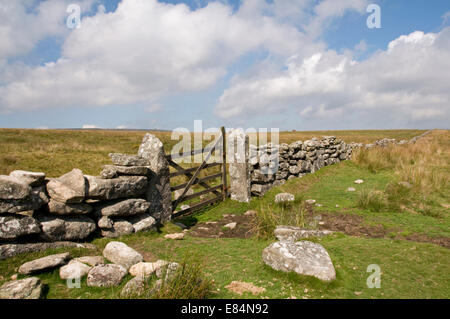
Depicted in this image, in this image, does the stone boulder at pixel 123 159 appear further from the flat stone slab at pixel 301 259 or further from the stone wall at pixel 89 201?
the flat stone slab at pixel 301 259

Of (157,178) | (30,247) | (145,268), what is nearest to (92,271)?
(145,268)

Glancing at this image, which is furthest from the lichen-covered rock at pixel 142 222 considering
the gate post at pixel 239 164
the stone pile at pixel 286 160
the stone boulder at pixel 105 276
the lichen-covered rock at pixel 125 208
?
the stone pile at pixel 286 160

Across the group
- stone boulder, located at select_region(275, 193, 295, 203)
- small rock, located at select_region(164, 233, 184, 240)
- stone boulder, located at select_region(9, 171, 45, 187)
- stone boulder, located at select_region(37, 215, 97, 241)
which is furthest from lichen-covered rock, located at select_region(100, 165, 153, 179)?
stone boulder, located at select_region(275, 193, 295, 203)

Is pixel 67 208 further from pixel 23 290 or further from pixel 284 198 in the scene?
pixel 284 198

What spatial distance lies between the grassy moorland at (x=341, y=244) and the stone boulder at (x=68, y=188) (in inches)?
36.1

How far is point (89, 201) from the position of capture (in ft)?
17.6

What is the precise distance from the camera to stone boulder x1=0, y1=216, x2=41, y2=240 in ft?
13.2

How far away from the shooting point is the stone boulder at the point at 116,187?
5.12 m

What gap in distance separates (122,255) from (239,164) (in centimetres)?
606

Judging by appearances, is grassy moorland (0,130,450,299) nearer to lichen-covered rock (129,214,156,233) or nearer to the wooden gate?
lichen-covered rock (129,214,156,233)

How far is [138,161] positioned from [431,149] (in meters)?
18.6

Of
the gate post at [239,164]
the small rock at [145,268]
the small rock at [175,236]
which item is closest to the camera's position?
the small rock at [145,268]
